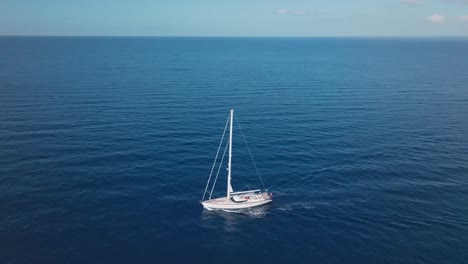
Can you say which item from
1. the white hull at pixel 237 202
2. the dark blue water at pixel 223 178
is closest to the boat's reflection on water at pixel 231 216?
the dark blue water at pixel 223 178

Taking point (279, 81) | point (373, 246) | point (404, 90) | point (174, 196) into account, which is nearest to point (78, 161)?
point (174, 196)

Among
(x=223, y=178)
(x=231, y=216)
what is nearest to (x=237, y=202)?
(x=231, y=216)

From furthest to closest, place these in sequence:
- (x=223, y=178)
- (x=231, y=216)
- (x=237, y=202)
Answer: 1. (x=223, y=178)
2. (x=237, y=202)
3. (x=231, y=216)

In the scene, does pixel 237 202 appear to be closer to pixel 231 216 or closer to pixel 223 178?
pixel 231 216

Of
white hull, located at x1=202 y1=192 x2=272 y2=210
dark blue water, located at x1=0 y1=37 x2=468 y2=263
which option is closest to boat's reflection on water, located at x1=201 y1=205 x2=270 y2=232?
dark blue water, located at x1=0 y1=37 x2=468 y2=263

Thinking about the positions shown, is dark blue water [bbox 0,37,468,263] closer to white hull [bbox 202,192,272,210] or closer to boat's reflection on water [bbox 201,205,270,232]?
boat's reflection on water [bbox 201,205,270,232]
